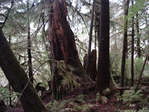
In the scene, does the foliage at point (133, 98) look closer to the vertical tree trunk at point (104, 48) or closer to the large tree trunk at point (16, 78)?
the vertical tree trunk at point (104, 48)

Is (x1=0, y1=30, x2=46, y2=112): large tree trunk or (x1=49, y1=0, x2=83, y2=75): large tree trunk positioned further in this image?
(x1=49, y1=0, x2=83, y2=75): large tree trunk

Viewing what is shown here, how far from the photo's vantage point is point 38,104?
120 inches

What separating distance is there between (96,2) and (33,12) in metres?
2.51

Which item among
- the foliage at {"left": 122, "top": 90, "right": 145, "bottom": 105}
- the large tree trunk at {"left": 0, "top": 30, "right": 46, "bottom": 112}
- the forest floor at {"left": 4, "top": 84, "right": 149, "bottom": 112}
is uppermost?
the large tree trunk at {"left": 0, "top": 30, "right": 46, "bottom": 112}

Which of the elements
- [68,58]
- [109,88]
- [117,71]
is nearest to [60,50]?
[68,58]

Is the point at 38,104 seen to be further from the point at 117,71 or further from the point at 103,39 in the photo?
the point at 117,71

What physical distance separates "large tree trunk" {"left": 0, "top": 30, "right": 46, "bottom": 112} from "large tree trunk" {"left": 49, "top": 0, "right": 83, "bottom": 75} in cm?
219

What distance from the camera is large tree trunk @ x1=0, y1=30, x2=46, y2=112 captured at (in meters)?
2.79

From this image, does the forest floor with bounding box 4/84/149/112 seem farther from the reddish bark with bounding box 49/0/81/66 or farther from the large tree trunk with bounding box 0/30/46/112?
the reddish bark with bounding box 49/0/81/66

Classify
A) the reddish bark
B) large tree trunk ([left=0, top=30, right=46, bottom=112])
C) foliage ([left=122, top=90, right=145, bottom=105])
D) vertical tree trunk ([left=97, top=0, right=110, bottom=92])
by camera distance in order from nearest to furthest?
1. large tree trunk ([left=0, top=30, right=46, bottom=112])
2. foliage ([left=122, top=90, right=145, bottom=105])
3. vertical tree trunk ([left=97, top=0, right=110, bottom=92])
4. the reddish bark

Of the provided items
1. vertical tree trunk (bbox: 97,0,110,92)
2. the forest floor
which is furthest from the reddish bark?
the forest floor

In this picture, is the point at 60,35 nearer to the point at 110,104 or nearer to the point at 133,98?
the point at 110,104

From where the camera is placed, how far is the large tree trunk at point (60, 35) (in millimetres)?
5103

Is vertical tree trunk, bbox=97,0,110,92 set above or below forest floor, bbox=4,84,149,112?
above
